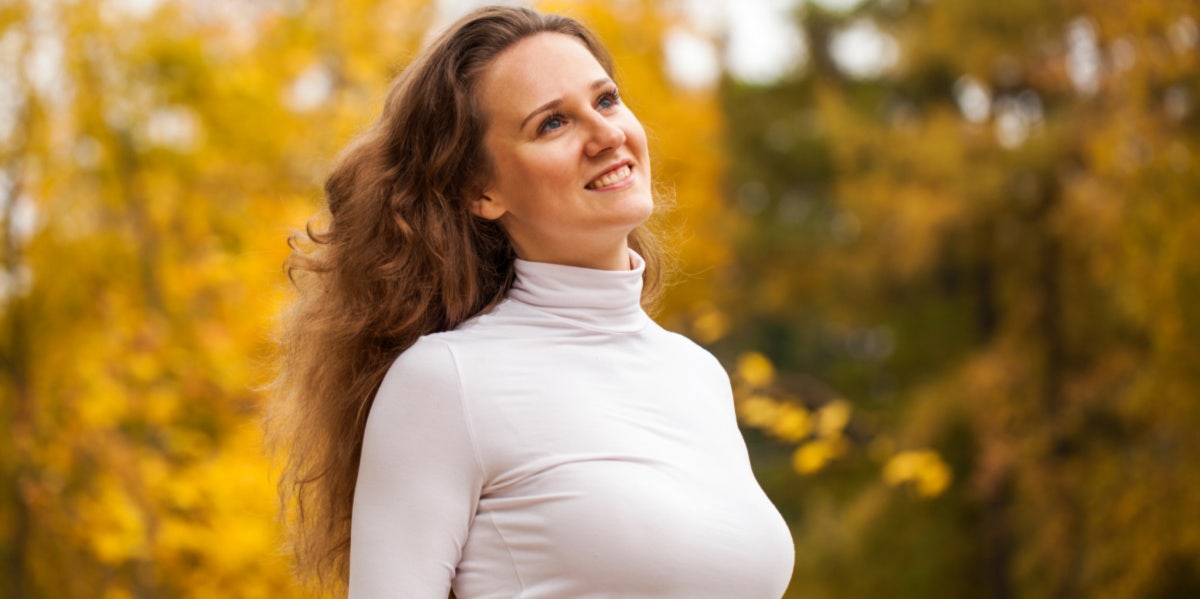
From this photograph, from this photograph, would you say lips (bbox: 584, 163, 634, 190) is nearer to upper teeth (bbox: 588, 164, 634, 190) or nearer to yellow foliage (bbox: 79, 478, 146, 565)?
upper teeth (bbox: 588, 164, 634, 190)

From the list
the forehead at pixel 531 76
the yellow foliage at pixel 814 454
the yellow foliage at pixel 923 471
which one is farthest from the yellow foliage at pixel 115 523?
the forehead at pixel 531 76

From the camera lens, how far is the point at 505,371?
59.2 inches

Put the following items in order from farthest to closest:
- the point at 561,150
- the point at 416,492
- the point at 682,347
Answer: the point at 682,347 → the point at 561,150 → the point at 416,492

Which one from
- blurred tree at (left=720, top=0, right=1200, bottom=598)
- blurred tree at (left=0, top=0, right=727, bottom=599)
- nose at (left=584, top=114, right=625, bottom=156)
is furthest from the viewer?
blurred tree at (left=720, top=0, right=1200, bottom=598)

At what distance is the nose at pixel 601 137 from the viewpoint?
157 centimetres

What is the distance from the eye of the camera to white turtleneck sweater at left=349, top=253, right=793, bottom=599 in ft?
4.69

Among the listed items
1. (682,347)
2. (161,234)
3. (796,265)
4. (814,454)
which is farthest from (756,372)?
(796,265)

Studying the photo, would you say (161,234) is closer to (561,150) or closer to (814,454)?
(814,454)

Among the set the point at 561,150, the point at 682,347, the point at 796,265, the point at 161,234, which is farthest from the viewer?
the point at 796,265

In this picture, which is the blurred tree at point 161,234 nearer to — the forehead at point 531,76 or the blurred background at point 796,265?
the blurred background at point 796,265

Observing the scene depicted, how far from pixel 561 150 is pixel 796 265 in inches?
534

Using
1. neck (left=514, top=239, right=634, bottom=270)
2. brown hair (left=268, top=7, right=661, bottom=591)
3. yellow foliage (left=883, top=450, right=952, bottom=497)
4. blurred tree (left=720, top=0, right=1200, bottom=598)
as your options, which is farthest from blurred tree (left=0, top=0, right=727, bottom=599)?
blurred tree (left=720, top=0, right=1200, bottom=598)

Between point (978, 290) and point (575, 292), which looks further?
point (978, 290)

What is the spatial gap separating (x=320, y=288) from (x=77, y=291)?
456 cm
